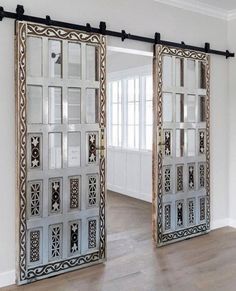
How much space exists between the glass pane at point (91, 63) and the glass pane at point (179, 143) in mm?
1260

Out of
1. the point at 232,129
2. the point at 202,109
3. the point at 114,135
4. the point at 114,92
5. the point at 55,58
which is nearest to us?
the point at 55,58

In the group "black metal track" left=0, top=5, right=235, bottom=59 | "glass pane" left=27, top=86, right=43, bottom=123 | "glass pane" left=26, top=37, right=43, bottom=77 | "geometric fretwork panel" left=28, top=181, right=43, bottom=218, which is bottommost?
"geometric fretwork panel" left=28, top=181, right=43, bottom=218

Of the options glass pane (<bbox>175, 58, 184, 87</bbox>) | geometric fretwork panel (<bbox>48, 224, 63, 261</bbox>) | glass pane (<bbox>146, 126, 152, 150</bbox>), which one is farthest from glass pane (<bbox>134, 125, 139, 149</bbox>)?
geometric fretwork panel (<bbox>48, 224, 63, 261</bbox>)

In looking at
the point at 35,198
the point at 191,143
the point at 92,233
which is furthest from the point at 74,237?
the point at 191,143

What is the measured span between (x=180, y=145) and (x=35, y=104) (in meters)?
1.83

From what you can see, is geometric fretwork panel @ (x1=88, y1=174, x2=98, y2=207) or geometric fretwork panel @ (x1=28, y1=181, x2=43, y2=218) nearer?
geometric fretwork panel @ (x1=28, y1=181, x2=43, y2=218)

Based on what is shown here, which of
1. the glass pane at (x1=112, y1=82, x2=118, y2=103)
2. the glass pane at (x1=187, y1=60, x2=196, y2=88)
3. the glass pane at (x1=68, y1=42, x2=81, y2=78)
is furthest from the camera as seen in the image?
the glass pane at (x1=112, y1=82, x2=118, y2=103)

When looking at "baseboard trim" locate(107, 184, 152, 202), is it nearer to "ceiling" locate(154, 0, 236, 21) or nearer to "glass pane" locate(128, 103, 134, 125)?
"glass pane" locate(128, 103, 134, 125)

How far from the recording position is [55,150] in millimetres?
3225

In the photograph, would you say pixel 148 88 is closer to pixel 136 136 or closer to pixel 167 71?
pixel 136 136

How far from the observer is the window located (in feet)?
20.9

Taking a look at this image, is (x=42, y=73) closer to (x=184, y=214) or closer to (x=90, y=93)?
(x=90, y=93)

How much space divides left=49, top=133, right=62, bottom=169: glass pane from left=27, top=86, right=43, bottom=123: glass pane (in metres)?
0.20

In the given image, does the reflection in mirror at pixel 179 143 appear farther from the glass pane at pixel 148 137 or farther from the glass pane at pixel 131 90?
the glass pane at pixel 131 90
